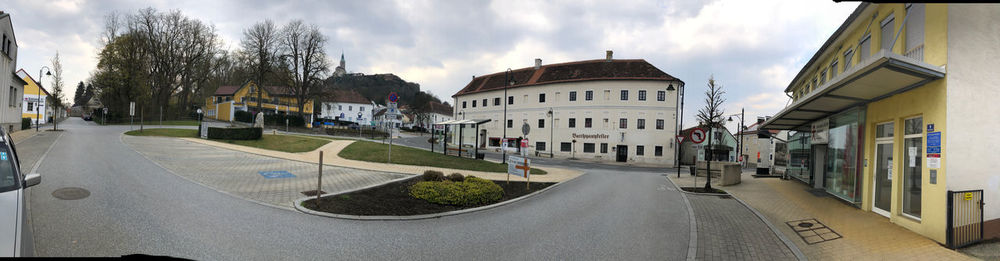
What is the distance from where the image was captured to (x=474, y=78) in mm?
54562

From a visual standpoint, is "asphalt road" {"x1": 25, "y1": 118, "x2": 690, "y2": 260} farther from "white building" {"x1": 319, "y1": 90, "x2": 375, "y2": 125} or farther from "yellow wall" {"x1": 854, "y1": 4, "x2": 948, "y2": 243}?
"white building" {"x1": 319, "y1": 90, "x2": 375, "y2": 125}

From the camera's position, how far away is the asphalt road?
4.54 m

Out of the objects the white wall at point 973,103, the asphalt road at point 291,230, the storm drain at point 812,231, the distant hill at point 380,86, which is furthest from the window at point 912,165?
the distant hill at point 380,86

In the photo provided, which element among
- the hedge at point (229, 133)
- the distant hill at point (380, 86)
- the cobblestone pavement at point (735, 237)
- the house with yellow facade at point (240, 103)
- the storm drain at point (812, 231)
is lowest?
the cobblestone pavement at point (735, 237)

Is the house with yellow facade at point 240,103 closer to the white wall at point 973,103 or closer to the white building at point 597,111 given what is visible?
the white building at point 597,111

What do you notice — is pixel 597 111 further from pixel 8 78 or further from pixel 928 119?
pixel 8 78

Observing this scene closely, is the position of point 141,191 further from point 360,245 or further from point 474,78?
point 474,78

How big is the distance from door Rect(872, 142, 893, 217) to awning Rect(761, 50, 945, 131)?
1173 millimetres

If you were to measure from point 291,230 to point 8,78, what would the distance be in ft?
104

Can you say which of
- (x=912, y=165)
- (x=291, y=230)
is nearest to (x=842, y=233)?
(x=912, y=165)

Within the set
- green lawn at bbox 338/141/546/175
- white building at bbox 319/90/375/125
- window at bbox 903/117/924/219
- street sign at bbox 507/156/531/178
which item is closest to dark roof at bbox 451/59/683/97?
green lawn at bbox 338/141/546/175

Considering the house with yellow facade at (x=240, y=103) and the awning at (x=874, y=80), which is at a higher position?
the house with yellow facade at (x=240, y=103)

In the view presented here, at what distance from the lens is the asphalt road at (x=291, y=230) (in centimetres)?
454

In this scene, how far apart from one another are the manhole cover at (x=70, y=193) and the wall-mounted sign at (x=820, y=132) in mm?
18842
